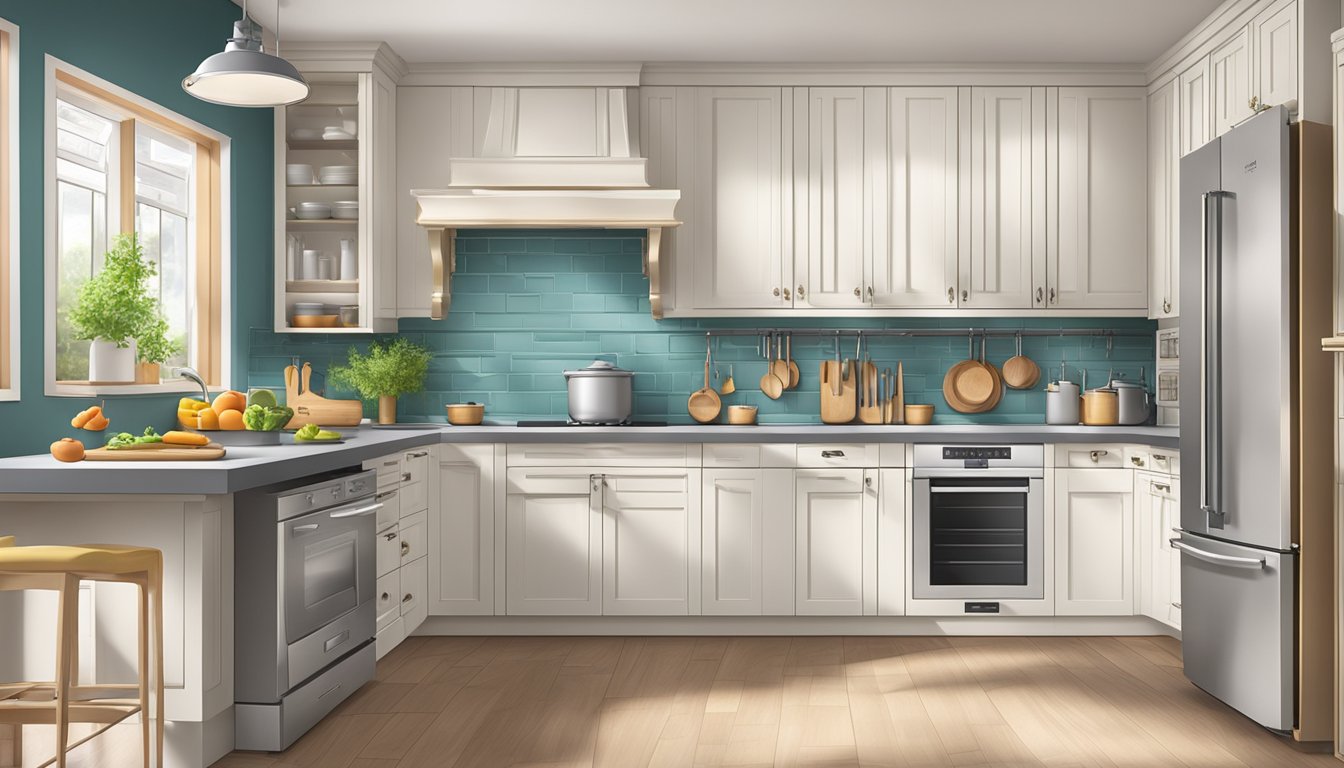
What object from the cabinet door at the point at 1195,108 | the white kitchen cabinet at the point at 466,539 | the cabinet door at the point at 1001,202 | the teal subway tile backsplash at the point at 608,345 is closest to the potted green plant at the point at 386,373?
the teal subway tile backsplash at the point at 608,345

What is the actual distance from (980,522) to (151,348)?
340cm

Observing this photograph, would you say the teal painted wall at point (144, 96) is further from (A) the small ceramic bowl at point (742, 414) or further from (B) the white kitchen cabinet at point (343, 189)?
(A) the small ceramic bowl at point (742, 414)

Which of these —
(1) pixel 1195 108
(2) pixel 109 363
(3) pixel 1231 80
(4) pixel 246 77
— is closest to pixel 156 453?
(2) pixel 109 363

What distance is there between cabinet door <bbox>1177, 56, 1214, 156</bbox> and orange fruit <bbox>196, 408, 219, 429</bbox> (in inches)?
158

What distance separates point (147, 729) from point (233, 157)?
274 cm

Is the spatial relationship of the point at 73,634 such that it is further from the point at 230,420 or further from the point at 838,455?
the point at 838,455

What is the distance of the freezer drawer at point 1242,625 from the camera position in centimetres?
310

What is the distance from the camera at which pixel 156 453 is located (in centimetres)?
287

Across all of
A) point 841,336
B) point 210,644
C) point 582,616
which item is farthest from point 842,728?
point 841,336

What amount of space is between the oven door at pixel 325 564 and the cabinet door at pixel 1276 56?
3.54 metres

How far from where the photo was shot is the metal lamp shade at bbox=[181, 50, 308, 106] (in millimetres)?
2967

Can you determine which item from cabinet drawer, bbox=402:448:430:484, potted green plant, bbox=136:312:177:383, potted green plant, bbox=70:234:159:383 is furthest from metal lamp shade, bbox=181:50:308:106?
cabinet drawer, bbox=402:448:430:484

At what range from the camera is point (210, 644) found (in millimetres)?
2789

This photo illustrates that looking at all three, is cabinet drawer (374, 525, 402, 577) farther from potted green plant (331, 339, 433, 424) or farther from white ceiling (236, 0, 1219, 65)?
white ceiling (236, 0, 1219, 65)
